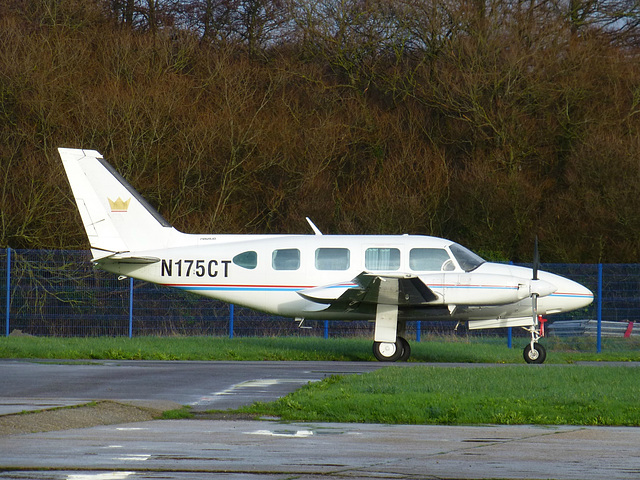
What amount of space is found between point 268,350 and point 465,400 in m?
10.5

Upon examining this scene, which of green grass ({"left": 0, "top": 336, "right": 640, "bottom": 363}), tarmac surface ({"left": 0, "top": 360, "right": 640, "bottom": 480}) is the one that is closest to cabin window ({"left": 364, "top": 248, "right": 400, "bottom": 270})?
green grass ({"left": 0, "top": 336, "right": 640, "bottom": 363})

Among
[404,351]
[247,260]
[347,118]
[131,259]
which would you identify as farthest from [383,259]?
[347,118]

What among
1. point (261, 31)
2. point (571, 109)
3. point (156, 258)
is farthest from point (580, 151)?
point (156, 258)

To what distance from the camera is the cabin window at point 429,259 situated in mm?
20016

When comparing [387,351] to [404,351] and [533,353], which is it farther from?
[533,353]

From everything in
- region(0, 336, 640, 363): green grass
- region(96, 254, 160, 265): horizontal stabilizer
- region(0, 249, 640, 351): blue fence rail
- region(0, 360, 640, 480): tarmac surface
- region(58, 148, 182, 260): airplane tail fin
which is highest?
region(58, 148, 182, 260): airplane tail fin

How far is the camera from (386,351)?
20125 mm

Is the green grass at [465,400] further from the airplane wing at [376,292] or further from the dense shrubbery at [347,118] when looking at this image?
the dense shrubbery at [347,118]

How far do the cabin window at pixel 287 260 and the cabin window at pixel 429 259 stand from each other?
7.89 ft

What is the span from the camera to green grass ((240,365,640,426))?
10.5 m

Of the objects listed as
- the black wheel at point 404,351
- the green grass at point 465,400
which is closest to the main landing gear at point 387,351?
the black wheel at point 404,351

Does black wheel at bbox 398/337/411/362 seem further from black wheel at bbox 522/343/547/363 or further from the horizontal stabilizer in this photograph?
the horizontal stabilizer

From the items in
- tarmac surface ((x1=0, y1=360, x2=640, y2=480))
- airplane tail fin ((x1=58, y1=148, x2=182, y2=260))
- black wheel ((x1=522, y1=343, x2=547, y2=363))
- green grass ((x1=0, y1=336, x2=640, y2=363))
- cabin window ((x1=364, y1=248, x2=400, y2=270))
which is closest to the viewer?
tarmac surface ((x1=0, y1=360, x2=640, y2=480))

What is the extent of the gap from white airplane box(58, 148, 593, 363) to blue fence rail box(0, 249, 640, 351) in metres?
5.45
